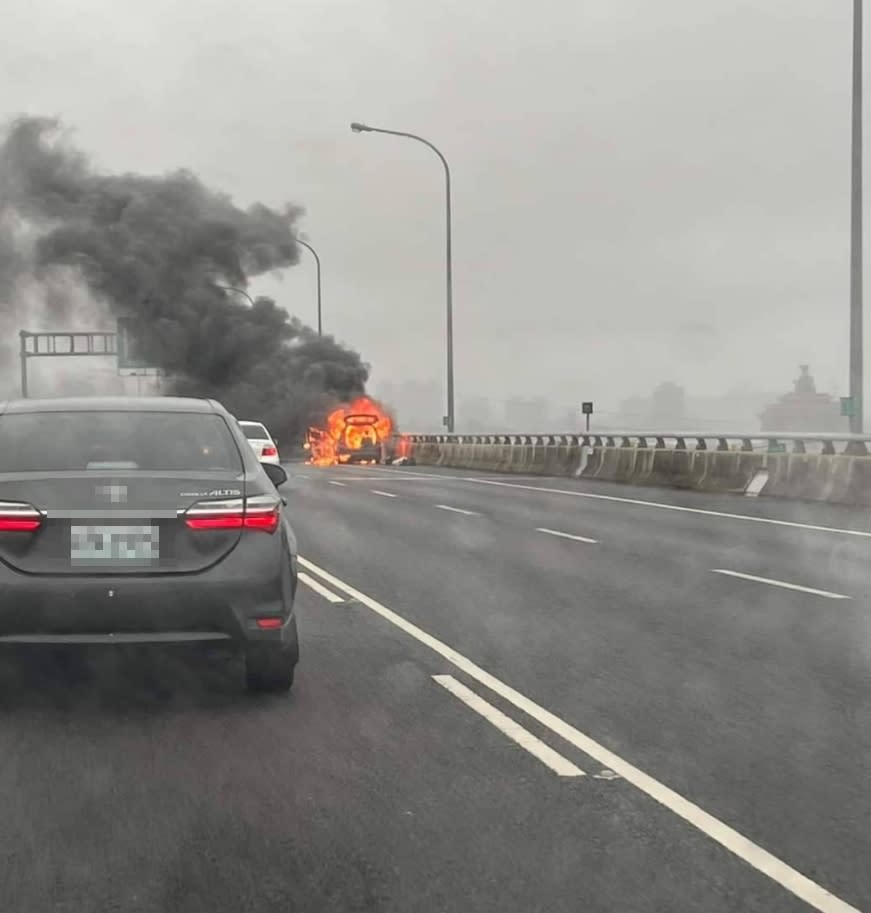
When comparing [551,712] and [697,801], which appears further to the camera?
[551,712]

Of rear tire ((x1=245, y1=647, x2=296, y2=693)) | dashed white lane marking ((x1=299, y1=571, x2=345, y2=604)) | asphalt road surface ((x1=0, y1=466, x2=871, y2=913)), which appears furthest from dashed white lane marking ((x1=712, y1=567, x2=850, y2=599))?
rear tire ((x1=245, y1=647, x2=296, y2=693))

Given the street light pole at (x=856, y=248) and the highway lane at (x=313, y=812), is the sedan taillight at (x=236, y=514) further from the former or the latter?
the street light pole at (x=856, y=248)

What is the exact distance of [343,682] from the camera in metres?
6.75

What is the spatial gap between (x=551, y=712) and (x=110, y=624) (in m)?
2.05

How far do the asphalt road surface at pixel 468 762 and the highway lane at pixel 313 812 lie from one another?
0.01 meters

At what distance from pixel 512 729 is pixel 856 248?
1889 cm

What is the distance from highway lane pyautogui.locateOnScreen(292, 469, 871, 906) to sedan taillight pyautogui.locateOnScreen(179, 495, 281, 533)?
5.27 feet

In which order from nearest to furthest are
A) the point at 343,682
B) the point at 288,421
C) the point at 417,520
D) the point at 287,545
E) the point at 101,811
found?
the point at 101,811, the point at 287,545, the point at 343,682, the point at 417,520, the point at 288,421

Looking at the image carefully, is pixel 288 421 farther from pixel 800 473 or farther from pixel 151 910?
pixel 151 910

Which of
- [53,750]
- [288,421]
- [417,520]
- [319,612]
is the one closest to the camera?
[53,750]

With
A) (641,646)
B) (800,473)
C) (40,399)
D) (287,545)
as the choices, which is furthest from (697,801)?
(800,473)

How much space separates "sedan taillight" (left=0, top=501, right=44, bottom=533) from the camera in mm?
5656

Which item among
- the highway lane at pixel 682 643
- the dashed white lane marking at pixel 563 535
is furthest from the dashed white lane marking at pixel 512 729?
the dashed white lane marking at pixel 563 535

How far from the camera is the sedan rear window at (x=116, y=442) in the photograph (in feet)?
19.8
